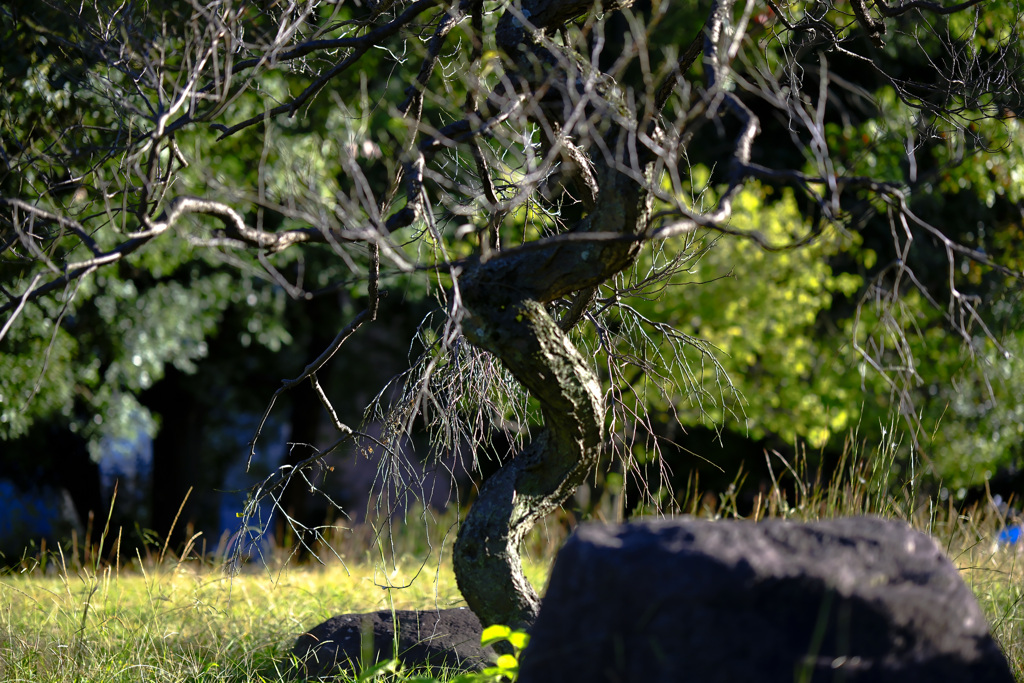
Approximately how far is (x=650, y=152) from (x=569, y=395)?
87cm

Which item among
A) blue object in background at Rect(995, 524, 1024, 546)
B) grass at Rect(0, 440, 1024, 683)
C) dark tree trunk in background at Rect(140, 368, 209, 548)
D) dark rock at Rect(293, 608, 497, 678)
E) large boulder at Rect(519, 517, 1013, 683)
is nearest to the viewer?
large boulder at Rect(519, 517, 1013, 683)

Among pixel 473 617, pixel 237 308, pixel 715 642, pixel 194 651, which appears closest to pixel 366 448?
pixel 473 617

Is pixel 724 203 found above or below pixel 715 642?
above

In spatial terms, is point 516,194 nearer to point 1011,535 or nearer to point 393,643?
point 393,643

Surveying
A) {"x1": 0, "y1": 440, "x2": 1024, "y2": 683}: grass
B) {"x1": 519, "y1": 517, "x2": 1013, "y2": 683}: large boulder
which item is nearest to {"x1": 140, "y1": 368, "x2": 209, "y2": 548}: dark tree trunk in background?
{"x1": 0, "y1": 440, "x2": 1024, "y2": 683}: grass

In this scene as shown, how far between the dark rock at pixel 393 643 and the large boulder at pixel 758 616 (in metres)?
1.45

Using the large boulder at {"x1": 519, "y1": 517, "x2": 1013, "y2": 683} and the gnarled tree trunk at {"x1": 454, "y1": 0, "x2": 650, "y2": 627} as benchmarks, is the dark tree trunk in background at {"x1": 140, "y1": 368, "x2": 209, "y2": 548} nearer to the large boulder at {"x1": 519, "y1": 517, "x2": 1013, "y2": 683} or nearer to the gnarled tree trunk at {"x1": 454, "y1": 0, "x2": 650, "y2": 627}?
the gnarled tree trunk at {"x1": 454, "y1": 0, "x2": 650, "y2": 627}

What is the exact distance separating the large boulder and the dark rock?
145 cm

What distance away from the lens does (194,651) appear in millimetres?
3785

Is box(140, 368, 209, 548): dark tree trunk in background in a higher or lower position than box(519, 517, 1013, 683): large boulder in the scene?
lower

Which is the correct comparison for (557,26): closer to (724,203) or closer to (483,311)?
(483,311)

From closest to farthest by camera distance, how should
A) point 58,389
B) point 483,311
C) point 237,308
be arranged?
1. point 483,311
2. point 58,389
3. point 237,308

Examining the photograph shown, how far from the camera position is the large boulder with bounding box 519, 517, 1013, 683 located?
73.7 inches

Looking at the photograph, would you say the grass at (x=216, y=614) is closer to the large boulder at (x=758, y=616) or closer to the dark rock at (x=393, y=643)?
the dark rock at (x=393, y=643)
